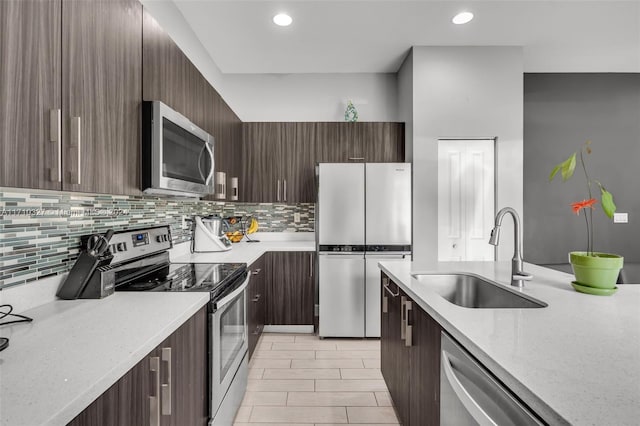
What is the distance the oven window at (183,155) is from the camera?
1.57 metres

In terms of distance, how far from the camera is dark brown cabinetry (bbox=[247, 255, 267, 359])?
245 centimetres

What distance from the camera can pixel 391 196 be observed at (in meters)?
3.08

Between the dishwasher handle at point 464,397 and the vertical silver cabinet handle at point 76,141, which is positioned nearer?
the dishwasher handle at point 464,397

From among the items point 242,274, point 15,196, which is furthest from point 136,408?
point 242,274

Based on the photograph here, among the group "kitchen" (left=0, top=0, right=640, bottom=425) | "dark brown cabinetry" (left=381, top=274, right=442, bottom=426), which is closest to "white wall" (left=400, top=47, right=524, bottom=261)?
"kitchen" (left=0, top=0, right=640, bottom=425)

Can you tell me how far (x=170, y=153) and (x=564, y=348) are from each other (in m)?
1.71

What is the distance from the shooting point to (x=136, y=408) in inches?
36.1

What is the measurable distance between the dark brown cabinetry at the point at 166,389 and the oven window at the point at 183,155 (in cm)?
74

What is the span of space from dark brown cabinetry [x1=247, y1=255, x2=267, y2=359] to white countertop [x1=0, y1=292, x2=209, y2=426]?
1.15 meters

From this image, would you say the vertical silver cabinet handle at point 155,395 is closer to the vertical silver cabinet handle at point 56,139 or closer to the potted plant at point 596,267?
the vertical silver cabinet handle at point 56,139

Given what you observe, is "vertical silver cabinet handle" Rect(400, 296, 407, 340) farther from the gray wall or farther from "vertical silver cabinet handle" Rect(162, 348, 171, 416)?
the gray wall

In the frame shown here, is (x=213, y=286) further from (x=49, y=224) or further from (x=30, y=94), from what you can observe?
(x=30, y=94)

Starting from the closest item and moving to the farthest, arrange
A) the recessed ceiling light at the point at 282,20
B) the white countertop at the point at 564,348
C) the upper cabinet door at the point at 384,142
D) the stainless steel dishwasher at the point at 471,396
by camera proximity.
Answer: the white countertop at the point at 564,348 < the stainless steel dishwasher at the point at 471,396 < the recessed ceiling light at the point at 282,20 < the upper cabinet door at the point at 384,142

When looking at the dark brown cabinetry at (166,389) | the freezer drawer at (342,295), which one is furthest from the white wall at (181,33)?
the freezer drawer at (342,295)
